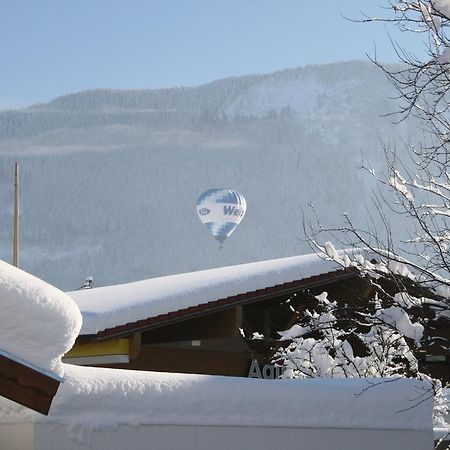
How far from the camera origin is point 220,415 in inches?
301

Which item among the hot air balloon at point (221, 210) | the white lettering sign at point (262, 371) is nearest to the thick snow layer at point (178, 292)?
the white lettering sign at point (262, 371)

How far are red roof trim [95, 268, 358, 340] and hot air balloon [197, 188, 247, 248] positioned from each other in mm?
30283

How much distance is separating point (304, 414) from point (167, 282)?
9272 mm

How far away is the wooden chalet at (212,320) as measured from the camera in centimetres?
1448

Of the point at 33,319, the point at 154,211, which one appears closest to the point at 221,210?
the point at 33,319

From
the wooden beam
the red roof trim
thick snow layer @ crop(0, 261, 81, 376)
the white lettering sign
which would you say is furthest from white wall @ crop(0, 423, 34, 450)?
the white lettering sign

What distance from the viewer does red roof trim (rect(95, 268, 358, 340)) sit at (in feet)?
46.1

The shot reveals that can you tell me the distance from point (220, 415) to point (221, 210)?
40.0 m

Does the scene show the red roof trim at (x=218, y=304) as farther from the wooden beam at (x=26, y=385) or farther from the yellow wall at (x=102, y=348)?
the wooden beam at (x=26, y=385)

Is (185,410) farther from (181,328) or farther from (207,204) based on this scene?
(207,204)

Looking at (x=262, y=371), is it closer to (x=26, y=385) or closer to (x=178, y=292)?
(x=178, y=292)

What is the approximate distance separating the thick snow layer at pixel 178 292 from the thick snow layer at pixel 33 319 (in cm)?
797

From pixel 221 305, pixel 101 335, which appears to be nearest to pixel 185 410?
pixel 101 335

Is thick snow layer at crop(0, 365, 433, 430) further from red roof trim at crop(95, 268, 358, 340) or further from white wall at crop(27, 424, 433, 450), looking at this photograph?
red roof trim at crop(95, 268, 358, 340)
